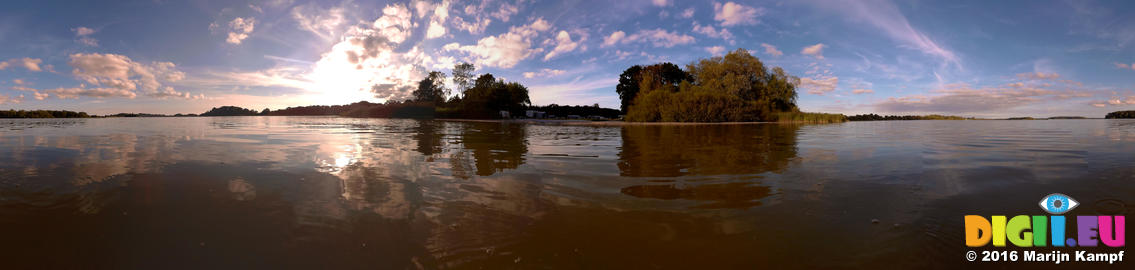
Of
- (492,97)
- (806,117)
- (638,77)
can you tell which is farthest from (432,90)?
(806,117)

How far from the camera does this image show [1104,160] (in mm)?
7461

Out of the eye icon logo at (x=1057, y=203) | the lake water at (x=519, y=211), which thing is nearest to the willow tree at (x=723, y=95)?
the lake water at (x=519, y=211)

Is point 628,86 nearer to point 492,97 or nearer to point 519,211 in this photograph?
point 492,97

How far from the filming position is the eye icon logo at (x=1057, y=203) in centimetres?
397

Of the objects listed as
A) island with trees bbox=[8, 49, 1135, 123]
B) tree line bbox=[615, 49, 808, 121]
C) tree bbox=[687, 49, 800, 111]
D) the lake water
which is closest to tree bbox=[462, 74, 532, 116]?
island with trees bbox=[8, 49, 1135, 123]

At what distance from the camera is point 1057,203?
13.7 feet

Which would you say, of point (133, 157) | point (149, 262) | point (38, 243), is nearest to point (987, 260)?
point (149, 262)

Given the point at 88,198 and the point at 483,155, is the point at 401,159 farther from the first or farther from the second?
the point at 88,198

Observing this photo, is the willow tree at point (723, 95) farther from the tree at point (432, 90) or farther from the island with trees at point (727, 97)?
the tree at point (432, 90)

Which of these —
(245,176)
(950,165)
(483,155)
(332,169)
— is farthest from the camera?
(483,155)

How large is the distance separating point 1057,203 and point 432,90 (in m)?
91.6

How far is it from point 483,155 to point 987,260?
775 cm
